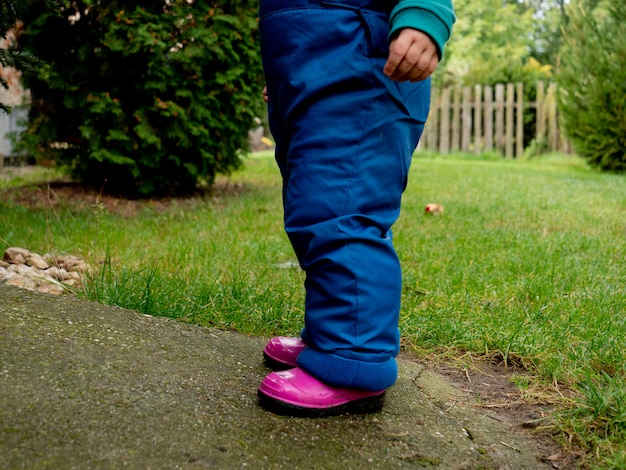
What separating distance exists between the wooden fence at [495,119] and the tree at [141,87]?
9.81 m

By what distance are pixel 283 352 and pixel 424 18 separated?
0.91 m

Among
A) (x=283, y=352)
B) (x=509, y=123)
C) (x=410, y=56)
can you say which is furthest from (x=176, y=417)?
(x=509, y=123)

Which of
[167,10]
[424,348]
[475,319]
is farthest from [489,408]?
[167,10]

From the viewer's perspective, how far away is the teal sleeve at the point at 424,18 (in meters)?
1.46

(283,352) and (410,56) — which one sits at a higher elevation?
(410,56)

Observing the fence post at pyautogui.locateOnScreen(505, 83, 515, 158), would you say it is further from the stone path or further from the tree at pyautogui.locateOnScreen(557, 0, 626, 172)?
the stone path

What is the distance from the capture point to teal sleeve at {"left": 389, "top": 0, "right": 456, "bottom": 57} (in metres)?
1.46

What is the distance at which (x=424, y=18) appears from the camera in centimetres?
147

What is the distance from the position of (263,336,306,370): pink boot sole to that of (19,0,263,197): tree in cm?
339

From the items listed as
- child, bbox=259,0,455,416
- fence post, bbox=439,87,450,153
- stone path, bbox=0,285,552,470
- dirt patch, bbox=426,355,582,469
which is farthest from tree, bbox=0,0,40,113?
fence post, bbox=439,87,450,153

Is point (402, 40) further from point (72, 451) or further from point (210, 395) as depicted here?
point (72, 451)

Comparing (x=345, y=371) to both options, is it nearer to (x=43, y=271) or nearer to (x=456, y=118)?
(x=43, y=271)

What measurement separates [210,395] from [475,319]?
3.81 ft

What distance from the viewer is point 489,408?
1.82 meters
